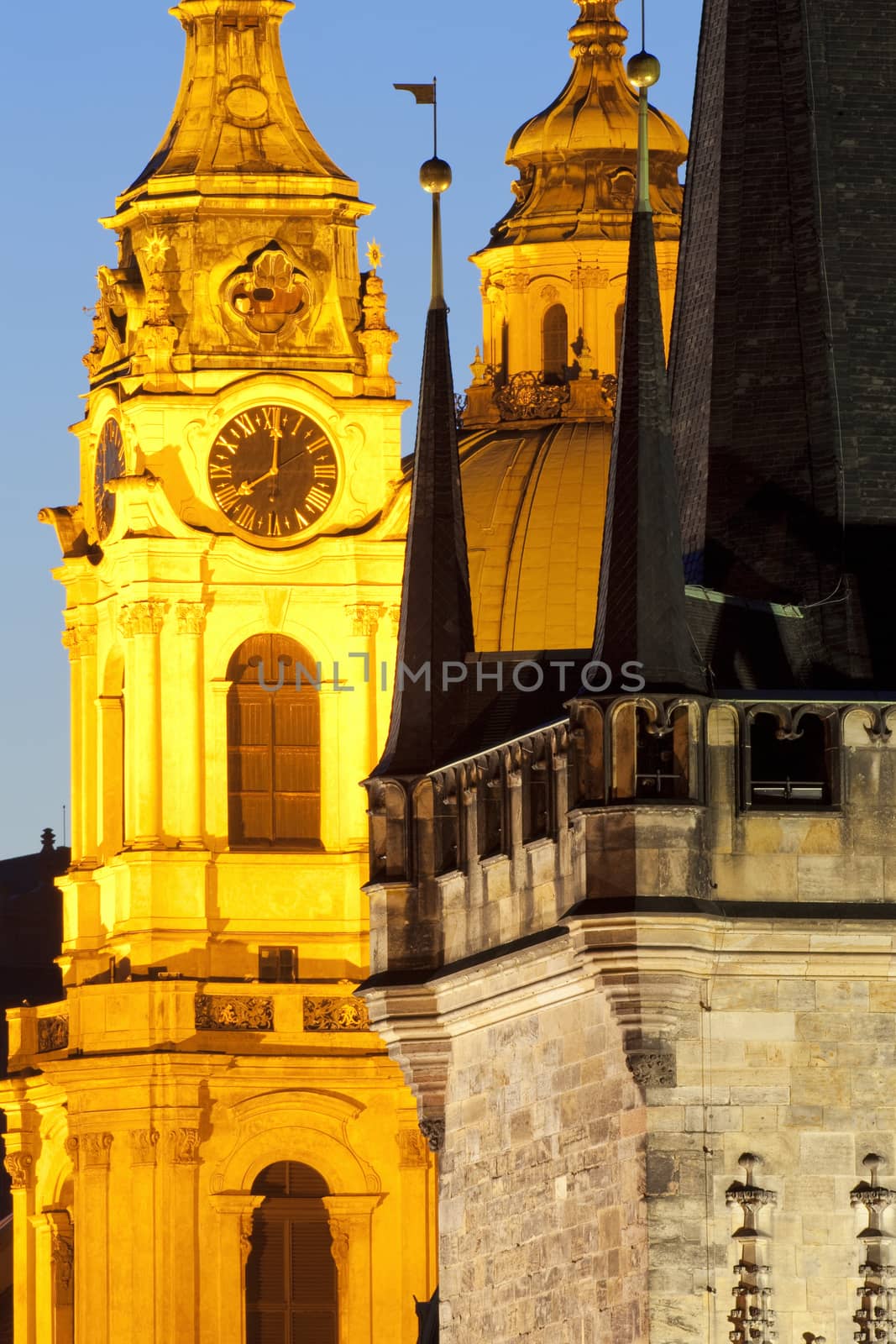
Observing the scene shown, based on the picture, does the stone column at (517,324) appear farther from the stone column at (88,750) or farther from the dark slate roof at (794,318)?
the dark slate roof at (794,318)

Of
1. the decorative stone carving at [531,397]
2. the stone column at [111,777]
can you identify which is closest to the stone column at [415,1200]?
the stone column at [111,777]

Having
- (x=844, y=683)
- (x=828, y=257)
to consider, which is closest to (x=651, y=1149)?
(x=844, y=683)

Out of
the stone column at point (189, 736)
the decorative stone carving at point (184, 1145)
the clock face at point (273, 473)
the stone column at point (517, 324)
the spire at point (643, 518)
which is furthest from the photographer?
the stone column at point (517, 324)

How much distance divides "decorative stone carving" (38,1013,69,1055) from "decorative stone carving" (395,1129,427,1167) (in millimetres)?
6405

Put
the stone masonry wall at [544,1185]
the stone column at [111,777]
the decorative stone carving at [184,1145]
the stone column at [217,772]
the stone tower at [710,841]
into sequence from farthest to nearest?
the stone column at [111,777], the stone column at [217,772], the decorative stone carving at [184,1145], the stone masonry wall at [544,1185], the stone tower at [710,841]

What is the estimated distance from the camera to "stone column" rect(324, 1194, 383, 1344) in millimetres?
134875

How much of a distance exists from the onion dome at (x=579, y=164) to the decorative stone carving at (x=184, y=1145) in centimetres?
1973

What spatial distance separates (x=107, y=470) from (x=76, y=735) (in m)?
5.06

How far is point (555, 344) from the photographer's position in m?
144

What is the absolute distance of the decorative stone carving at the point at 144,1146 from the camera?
134125 millimetres

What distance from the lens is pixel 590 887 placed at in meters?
67.6

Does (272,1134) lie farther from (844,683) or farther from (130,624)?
(844,683)

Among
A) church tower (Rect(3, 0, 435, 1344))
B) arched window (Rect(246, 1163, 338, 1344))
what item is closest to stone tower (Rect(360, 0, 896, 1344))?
church tower (Rect(3, 0, 435, 1344))

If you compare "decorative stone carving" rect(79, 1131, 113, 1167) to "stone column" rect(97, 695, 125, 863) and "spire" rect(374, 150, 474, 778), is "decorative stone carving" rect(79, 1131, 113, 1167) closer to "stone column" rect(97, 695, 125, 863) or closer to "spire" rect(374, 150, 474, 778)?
"stone column" rect(97, 695, 125, 863)
